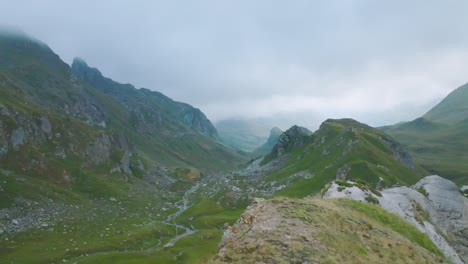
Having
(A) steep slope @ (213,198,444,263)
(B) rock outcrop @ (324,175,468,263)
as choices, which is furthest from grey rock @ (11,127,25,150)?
(A) steep slope @ (213,198,444,263)

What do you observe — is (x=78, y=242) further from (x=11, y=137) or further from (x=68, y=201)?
(x=11, y=137)

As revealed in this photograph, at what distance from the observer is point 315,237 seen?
2608 centimetres

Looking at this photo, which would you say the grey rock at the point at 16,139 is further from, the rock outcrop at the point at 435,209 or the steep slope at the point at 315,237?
the steep slope at the point at 315,237

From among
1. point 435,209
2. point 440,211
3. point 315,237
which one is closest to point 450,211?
point 440,211

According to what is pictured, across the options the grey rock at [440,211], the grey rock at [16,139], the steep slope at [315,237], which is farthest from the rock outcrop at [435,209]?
the grey rock at [16,139]

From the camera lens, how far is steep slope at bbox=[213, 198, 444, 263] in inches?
910

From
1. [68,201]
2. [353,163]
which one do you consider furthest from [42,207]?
[353,163]

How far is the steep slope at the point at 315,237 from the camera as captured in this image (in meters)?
23.1

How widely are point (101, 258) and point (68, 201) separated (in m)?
73.8

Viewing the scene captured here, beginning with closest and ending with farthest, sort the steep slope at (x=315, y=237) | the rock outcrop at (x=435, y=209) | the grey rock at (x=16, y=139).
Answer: the steep slope at (x=315, y=237) → the rock outcrop at (x=435, y=209) → the grey rock at (x=16, y=139)

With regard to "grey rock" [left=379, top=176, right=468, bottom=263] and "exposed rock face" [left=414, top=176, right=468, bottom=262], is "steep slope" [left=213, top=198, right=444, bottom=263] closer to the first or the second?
"grey rock" [left=379, top=176, right=468, bottom=263]

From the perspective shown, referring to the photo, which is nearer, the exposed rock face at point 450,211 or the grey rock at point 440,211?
the grey rock at point 440,211

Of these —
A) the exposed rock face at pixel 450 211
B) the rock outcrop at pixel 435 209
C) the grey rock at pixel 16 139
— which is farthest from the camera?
the grey rock at pixel 16 139

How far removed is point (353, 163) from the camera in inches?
7628
